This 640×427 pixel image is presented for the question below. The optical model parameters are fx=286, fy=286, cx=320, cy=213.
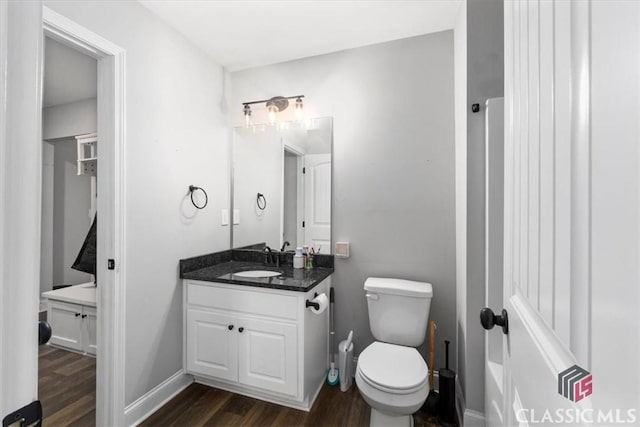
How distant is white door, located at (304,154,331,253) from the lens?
7.34 feet

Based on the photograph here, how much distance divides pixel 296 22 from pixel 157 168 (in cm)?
133

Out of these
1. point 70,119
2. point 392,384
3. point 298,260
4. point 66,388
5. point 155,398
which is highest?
point 70,119

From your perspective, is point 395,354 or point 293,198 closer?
point 395,354

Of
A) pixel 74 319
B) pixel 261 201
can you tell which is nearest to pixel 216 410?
pixel 261 201

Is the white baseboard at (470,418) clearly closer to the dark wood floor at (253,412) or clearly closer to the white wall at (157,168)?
the dark wood floor at (253,412)

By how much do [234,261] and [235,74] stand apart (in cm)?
165

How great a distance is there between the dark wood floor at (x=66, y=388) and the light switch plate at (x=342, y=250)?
1.86 metres

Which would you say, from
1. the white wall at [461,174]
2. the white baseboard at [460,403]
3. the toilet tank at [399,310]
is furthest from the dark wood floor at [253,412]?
the white wall at [461,174]

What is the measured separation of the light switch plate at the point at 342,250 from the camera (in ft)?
7.13

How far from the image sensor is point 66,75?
251 cm

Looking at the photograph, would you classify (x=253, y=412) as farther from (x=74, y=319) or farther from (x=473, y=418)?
(x=74, y=319)

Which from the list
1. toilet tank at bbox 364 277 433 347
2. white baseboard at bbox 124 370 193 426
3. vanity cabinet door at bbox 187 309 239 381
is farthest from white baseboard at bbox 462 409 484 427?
white baseboard at bbox 124 370 193 426

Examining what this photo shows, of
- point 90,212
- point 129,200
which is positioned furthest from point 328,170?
point 90,212

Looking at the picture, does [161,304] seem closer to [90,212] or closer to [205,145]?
[205,145]
